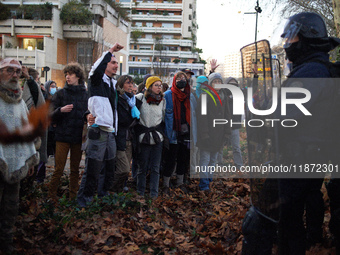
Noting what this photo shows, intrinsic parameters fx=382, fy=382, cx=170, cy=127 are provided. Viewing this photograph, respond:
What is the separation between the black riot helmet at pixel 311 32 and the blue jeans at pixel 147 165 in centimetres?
401

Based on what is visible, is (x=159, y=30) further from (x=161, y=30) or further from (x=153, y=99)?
(x=153, y=99)

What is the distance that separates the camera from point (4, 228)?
13.3ft

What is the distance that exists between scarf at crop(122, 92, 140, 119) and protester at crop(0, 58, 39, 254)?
276 cm

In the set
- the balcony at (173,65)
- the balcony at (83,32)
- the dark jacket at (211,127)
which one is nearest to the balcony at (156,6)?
the balcony at (173,65)

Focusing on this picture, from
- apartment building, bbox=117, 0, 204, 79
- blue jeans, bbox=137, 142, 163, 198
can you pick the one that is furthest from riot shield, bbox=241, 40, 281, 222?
apartment building, bbox=117, 0, 204, 79

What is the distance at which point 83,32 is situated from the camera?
149 ft

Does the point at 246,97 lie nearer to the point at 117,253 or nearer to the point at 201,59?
the point at 117,253

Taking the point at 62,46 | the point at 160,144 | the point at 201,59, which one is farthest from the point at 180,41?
the point at 160,144

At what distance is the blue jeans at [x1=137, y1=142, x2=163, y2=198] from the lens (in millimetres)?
Answer: 6973

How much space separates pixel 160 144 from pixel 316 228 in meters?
3.51

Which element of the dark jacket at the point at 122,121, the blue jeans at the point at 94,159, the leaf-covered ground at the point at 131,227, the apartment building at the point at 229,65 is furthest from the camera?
the apartment building at the point at 229,65

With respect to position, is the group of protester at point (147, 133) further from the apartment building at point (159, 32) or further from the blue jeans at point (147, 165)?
the apartment building at point (159, 32)

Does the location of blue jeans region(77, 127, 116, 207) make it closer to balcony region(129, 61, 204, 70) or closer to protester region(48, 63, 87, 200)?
protester region(48, 63, 87, 200)

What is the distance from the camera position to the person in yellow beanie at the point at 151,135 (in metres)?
6.96
